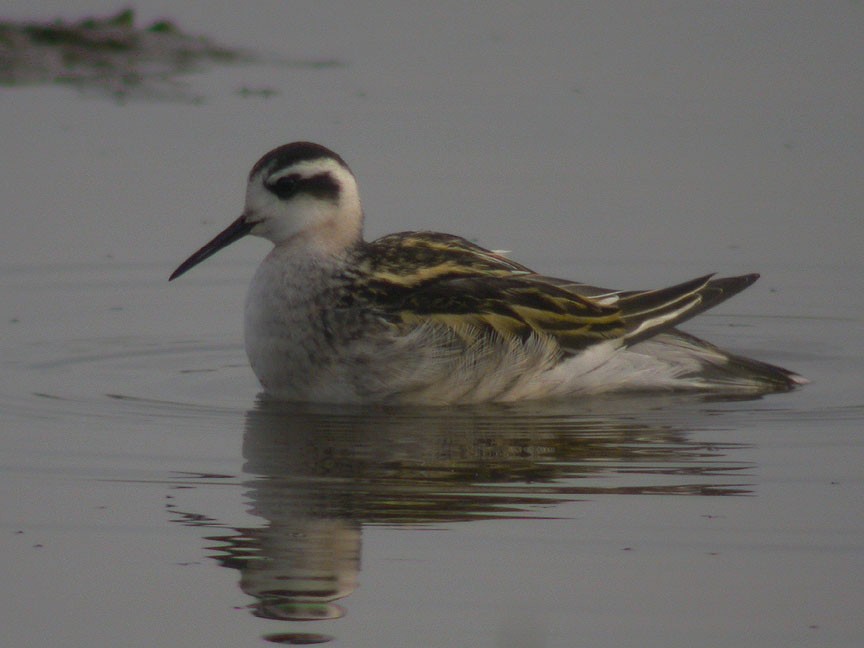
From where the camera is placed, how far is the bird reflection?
8.10 m

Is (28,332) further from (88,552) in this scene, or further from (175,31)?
(175,31)

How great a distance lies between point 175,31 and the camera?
19781 millimetres

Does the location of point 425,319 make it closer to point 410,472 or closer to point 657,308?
point 657,308

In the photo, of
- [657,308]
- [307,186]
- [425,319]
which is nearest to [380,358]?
[425,319]

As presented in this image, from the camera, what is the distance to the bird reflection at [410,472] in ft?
26.6

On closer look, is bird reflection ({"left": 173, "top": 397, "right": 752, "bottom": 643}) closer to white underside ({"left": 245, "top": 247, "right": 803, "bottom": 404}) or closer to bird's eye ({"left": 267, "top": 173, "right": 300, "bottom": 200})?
white underside ({"left": 245, "top": 247, "right": 803, "bottom": 404})

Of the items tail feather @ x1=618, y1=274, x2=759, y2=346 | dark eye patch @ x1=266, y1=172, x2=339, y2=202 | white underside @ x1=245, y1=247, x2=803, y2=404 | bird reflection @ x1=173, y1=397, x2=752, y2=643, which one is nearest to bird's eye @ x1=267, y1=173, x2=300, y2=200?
dark eye patch @ x1=266, y1=172, x2=339, y2=202

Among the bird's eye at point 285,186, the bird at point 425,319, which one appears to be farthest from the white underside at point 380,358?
the bird's eye at point 285,186

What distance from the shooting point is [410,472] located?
959cm

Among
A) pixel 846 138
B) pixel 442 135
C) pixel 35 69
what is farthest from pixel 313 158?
pixel 35 69

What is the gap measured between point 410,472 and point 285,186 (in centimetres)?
282

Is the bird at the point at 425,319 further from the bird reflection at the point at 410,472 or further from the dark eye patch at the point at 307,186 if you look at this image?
the bird reflection at the point at 410,472

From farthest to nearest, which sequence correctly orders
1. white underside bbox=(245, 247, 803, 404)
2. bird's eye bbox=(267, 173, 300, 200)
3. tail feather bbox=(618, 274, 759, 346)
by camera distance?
tail feather bbox=(618, 274, 759, 346)
bird's eye bbox=(267, 173, 300, 200)
white underside bbox=(245, 247, 803, 404)

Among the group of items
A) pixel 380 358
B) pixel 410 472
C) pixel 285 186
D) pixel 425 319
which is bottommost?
pixel 410 472
